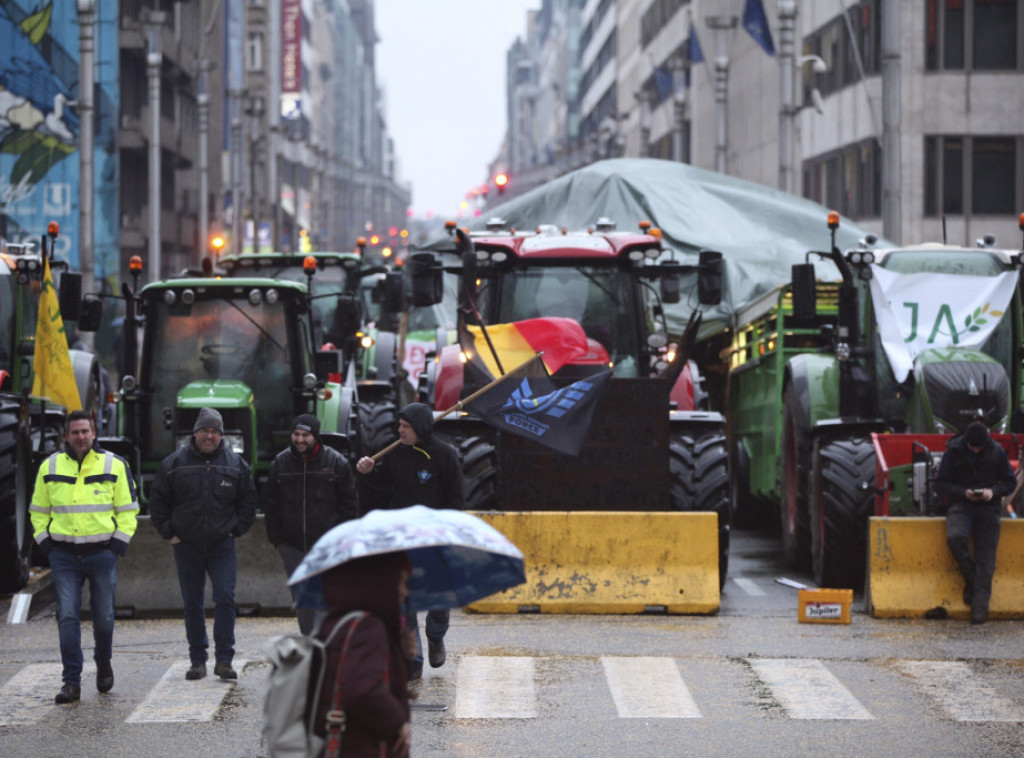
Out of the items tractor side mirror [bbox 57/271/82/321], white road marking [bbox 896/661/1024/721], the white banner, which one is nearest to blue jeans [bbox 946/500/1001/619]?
the white banner

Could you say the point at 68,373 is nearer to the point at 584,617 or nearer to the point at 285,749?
the point at 584,617

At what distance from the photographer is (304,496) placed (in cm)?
1209

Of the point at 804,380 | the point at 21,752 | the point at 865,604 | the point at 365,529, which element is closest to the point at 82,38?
the point at 804,380

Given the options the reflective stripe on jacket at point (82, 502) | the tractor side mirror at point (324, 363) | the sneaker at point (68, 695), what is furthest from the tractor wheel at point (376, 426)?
the sneaker at point (68, 695)

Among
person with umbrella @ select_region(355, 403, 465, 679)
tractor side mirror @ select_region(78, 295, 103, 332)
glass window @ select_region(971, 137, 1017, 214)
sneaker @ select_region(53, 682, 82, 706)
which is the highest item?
glass window @ select_region(971, 137, 1017, 214)

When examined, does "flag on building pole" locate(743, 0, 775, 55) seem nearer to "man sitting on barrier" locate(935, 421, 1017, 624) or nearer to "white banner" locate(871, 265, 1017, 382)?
"white banner" locate(871, 265, 1017, 382)

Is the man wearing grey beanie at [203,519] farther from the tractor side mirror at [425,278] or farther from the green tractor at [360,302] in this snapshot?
the green tractor at [360,302]

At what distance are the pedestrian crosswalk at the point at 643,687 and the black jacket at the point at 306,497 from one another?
93 cm

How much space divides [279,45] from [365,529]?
135 metres

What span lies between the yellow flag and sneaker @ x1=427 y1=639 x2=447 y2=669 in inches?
234

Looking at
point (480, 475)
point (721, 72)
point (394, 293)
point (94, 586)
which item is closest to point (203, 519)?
point (94, 586)

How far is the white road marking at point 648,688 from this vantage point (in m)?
10.9

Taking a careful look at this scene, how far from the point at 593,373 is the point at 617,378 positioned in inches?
45.6

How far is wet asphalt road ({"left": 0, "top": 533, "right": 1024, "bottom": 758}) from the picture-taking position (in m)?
10.0
